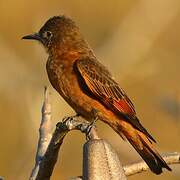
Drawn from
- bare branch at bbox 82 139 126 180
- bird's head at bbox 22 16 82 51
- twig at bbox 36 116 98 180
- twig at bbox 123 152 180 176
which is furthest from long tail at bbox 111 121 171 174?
bare branch at bbox 82 139 126 180

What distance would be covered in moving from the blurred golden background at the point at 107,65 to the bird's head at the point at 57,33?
0.19 m

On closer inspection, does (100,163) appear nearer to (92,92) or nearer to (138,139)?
(138,139)

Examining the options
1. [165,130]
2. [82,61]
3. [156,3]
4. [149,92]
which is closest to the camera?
[82,61]

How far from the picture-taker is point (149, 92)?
11.5 meters

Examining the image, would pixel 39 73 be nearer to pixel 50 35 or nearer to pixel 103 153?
pixel 50 35

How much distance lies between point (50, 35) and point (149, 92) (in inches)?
209

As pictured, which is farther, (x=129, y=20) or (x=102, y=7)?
(x=102, y=7)

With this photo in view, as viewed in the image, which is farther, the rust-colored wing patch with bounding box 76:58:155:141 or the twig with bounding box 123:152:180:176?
the rust-colored wing patch with bounding box 76:58:155:141

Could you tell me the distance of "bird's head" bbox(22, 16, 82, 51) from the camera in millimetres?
6137

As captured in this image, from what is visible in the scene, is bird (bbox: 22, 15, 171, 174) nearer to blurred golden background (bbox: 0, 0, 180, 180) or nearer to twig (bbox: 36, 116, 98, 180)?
blurred golden background (bbox: 0, 0, 180, 180)

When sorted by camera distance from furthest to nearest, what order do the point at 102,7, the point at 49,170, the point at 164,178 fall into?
the point at 102,7 < the point at 164,178 < the point at 49,170

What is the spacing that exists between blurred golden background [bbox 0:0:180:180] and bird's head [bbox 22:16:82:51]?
7.4 inches

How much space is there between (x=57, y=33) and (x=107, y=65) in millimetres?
452

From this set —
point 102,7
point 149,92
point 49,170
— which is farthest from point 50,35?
point 102,7
